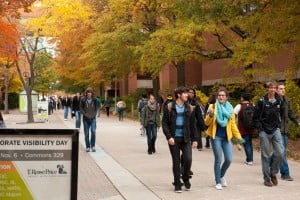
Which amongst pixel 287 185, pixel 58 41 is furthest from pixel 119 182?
pixel 58 41

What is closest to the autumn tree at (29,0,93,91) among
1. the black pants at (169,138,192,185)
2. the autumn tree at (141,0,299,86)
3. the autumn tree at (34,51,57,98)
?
the autumn tree at (141,0,299,86)

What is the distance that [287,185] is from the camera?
A: 9141 millimetres

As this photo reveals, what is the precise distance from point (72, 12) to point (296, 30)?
62.6ft

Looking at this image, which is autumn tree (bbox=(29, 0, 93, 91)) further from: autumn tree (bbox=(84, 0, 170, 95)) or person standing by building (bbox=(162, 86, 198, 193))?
person standing by building (bbox=(162, 86, 198, 193))

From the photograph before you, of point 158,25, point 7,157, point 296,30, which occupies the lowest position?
point 7,157

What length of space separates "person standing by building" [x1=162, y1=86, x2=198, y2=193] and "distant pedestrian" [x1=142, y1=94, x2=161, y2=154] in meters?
5.73

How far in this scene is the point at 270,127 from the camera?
9.05 m

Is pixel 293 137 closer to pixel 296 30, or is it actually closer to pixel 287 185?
pixel 296 30

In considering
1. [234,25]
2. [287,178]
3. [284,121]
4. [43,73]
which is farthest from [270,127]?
[43,73]

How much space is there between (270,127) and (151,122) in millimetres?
5931

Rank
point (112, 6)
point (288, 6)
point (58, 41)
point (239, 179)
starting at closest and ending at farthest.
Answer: point (239, 179), point (288, 6), point (112, 6), point (58, 41)

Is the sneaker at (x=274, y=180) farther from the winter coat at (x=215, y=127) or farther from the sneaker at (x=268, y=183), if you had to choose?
the winter coat at (x=215, y=127)

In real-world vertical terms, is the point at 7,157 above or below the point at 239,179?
above

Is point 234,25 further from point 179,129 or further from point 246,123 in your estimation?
point 179,129
